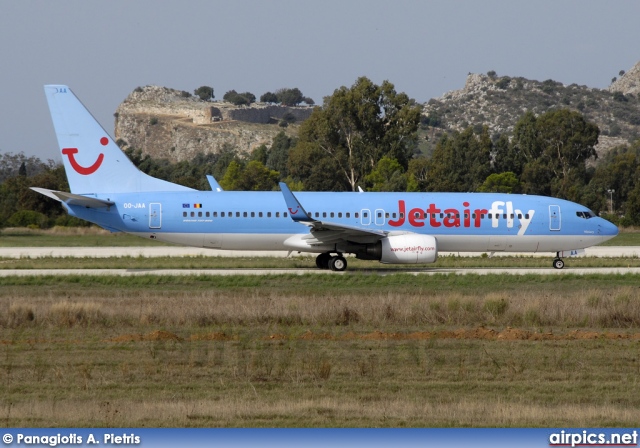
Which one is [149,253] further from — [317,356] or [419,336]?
[317,356]

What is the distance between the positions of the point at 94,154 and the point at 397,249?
11.7m

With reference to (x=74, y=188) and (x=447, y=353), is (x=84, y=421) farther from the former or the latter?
(x=74, y=188)

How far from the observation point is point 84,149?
112ft

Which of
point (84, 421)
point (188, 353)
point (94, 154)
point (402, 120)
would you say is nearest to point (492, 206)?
point (94, 154)

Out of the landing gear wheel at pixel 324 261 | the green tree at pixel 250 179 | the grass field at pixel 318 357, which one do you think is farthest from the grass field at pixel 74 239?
the grass field at pixel 318 357

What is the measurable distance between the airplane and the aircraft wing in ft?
0.17

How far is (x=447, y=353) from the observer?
53.4 ft

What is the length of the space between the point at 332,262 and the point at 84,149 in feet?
32.8

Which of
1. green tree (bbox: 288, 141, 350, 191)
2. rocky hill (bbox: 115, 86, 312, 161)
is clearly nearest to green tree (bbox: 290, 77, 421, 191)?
green tree (bbox: 288, 141, 350, 191)

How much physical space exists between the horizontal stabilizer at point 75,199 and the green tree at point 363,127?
57.3 m

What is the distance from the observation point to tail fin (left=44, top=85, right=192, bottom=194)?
112 feet

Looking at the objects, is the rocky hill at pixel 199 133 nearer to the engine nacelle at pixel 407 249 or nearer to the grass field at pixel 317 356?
the engine nacelle at pixel 407 249

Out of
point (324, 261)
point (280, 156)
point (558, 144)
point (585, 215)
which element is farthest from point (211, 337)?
point (280, 156)

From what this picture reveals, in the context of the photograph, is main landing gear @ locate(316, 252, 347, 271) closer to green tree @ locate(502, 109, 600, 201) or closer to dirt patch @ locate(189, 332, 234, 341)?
dirt patch @ locate(189, 332, 234, 341)
